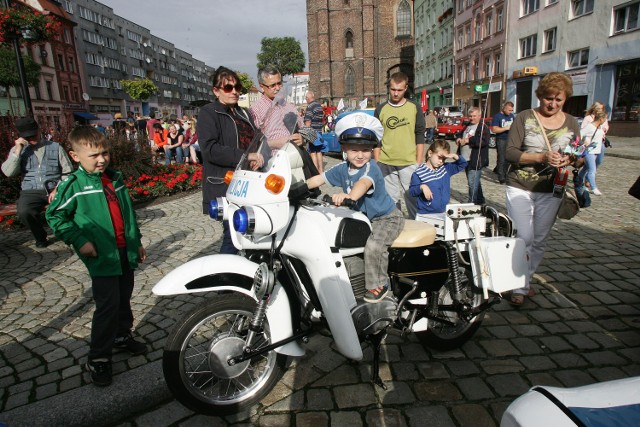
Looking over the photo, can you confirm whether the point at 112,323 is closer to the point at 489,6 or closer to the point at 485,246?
the point at 485,246

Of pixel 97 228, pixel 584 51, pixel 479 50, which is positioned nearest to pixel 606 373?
pixel 97 228

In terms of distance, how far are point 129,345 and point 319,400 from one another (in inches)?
59.3

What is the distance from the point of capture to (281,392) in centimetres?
272

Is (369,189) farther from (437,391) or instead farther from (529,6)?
(529,6)

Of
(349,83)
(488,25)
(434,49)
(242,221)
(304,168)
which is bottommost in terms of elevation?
(242,221)

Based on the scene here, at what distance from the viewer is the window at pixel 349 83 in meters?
58.4

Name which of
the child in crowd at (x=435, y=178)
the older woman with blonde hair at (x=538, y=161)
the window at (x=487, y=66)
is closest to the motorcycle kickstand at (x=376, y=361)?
the older woman with blonde hair at (x=538, y=161)

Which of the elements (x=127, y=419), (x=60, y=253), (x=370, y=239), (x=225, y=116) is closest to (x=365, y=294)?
(x=370, y=239)

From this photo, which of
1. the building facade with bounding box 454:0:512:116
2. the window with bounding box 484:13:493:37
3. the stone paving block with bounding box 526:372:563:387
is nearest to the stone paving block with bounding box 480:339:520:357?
the stone paving block with bounding box 526:372:563:387

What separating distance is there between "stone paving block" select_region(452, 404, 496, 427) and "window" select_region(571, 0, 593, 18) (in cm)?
2621

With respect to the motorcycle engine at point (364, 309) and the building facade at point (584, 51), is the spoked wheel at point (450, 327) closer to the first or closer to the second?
the motorcycle engine at point (364, 309)

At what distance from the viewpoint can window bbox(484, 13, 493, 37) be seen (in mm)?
32656

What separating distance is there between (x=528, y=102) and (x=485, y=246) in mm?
29117

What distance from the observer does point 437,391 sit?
2674 millimetres
